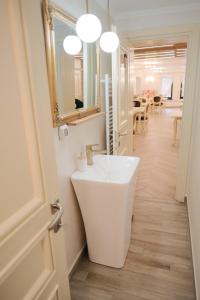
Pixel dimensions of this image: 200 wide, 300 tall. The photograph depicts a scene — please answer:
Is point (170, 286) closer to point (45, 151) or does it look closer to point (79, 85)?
point (45, 151)

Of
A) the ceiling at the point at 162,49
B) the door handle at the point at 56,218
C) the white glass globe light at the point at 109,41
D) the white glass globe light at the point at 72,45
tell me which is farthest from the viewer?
the ceiling at the point at 162,49

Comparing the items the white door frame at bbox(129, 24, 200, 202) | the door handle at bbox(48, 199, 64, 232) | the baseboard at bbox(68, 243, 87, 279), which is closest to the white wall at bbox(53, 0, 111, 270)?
the baseboard at bbox(68, 243, 87, 279)

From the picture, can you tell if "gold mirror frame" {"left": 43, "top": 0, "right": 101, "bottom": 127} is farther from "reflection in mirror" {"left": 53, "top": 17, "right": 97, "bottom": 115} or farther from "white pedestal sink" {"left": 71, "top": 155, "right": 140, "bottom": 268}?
"white pedestal sink" {"left": 71, "top": 155, "right": 140, "bottom": 268}

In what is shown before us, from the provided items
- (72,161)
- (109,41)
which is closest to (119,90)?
(109,41)

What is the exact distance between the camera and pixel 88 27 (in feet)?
4.50

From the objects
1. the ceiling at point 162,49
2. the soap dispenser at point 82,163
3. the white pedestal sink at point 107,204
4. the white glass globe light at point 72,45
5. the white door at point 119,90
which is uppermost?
the ceiling at point 162,49

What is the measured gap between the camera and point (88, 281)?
5.53 feet

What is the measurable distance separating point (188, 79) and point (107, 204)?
67.6 inches

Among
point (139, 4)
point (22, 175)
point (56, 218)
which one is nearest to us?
point (22, 175)

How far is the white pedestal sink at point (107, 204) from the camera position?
154 cm

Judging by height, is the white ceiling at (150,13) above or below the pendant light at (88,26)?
above

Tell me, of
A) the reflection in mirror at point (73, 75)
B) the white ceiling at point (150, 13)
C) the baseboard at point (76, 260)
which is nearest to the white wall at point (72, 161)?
the baseboard at point (76, 260)

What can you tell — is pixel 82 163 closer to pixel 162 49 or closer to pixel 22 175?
pixel 22 175

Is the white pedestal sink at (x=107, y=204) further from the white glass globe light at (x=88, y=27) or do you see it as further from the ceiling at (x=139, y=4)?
the ceiling at (x=139, y=4)
